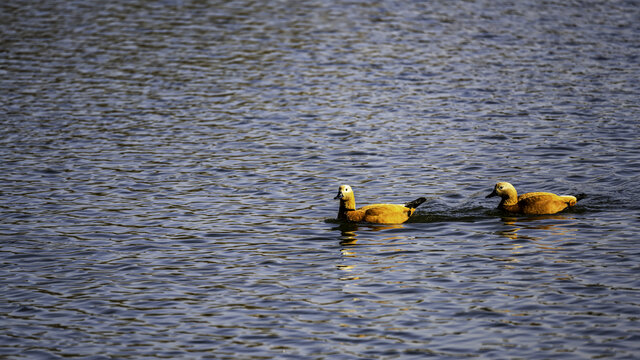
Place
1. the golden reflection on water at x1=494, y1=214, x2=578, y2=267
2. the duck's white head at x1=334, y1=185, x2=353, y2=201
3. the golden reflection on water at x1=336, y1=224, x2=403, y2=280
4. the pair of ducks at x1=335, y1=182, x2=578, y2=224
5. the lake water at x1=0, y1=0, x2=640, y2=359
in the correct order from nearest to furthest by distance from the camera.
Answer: the lake water at x1=0, y1=0, x2=640, y2=359 → the golden reflection on water at x1=336, y1=224, x2=403, y2=280 → the golden reflection on water at x1=494, y1=214, x2=578, y2=267 → the pair of ducks at x1=335, y1=182, x2=578, y2=224 → the duck's white head at x1=334, y1=185, x2=353, y2=201

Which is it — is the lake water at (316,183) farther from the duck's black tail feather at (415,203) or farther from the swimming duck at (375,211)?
the duck's black tail feather at (415,203)

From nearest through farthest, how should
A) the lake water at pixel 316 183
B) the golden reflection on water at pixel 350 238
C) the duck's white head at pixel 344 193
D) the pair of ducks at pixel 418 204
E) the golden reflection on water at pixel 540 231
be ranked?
the lake water at pixel 316 183 → the golden reflection on water at pixel 350 238 → the golden reflection on water at pixel 540 231 → the pair of ducks at pixel 418 204 → the duck's white head at pixel 344 193

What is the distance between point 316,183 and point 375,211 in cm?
381

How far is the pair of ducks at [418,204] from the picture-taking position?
59.0ft

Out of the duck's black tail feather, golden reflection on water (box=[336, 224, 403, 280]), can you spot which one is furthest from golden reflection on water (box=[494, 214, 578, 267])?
golden reflection on water (box=[336, 224, 403, 280])

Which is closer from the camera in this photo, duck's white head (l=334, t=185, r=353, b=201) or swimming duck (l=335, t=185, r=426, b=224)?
swimming duck (l=335, t=185, r=426, b=224)

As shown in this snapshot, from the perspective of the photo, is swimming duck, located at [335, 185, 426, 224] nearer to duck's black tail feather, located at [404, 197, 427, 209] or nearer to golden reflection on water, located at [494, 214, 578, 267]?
duck's black tail feather, located at [404, 197, 427, 209]

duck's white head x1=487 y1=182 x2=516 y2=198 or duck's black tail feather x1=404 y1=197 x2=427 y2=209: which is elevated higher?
duck's white head x1=487 y1=182 x2=516 y2=198

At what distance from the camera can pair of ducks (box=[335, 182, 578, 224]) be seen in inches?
707

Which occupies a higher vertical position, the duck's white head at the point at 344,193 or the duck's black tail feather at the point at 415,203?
the duck's white head at the point at 344,193

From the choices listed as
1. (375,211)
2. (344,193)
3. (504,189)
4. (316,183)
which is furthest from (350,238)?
(316,183)

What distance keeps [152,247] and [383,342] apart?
20.6 ft

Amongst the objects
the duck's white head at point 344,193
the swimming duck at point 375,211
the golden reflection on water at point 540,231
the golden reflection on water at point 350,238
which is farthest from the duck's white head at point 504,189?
the duck's white head at point 344,193

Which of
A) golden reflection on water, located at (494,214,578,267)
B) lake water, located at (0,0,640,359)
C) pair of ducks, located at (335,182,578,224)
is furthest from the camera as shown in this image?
pair of ducks, located at (335,182,578,224)
